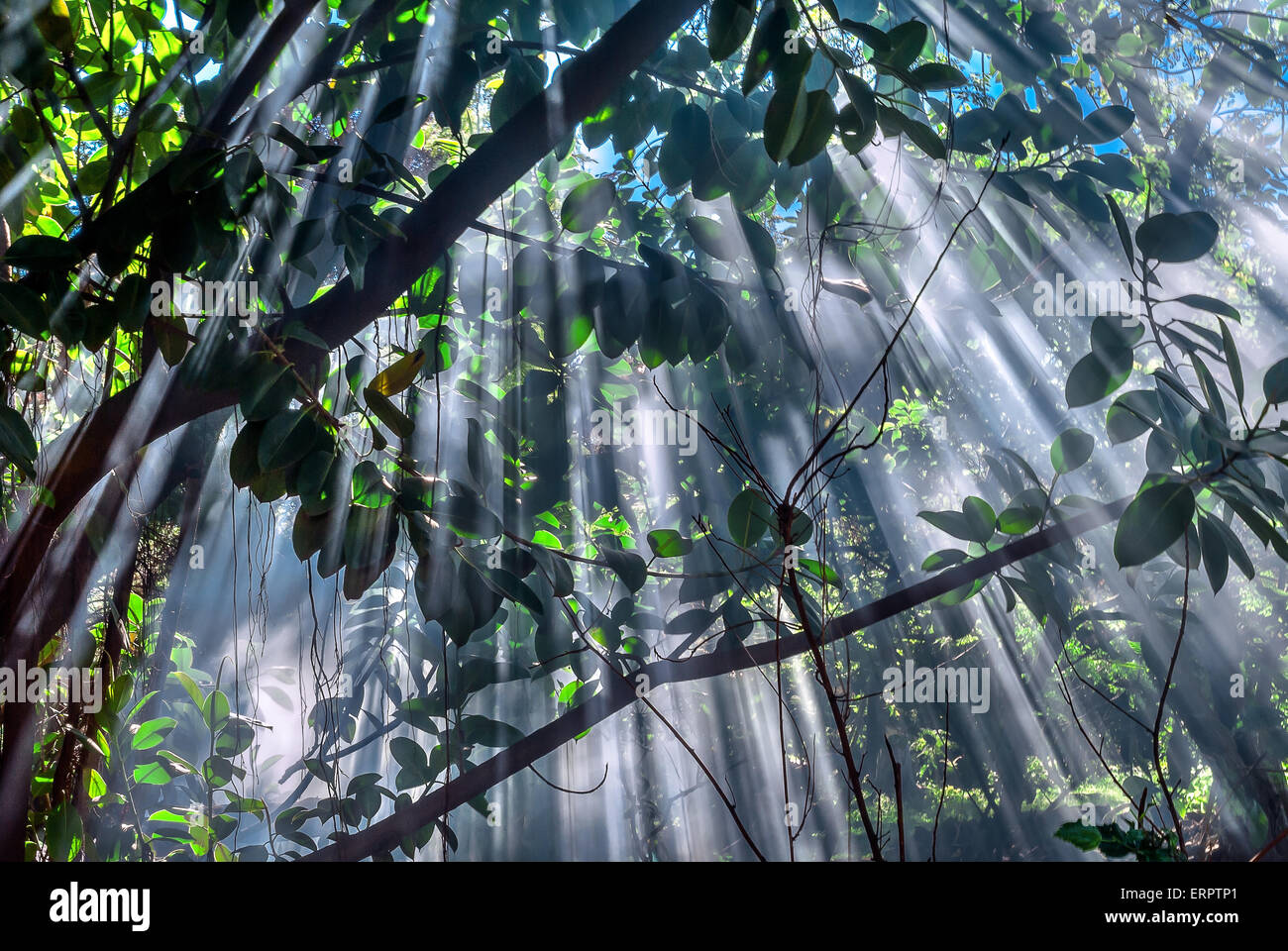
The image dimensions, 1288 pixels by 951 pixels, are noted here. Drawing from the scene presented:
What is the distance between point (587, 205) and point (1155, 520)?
0.84 metres

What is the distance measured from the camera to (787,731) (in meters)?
2.99

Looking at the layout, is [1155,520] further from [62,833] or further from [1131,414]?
[62,833]

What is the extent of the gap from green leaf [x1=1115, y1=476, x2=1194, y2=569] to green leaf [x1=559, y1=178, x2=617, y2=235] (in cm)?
81

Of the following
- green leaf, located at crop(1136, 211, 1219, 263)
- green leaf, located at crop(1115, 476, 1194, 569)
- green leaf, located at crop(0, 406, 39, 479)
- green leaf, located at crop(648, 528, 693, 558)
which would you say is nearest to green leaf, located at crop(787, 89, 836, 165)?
green leaf, located at crop(1136, 211, 1219, 263)

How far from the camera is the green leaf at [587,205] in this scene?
116 centimetres

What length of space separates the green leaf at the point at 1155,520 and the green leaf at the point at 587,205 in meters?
0.81

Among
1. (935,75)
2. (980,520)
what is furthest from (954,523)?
(935,75)

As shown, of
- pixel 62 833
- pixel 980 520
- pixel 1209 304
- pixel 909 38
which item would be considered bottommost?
pixel 62 833

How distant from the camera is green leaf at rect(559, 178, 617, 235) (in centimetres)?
116

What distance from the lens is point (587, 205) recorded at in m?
1.17

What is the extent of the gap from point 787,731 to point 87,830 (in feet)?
7.44

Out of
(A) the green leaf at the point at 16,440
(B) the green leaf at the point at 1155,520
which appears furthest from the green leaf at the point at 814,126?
→ (A) the green leaf at the point at 16,440
